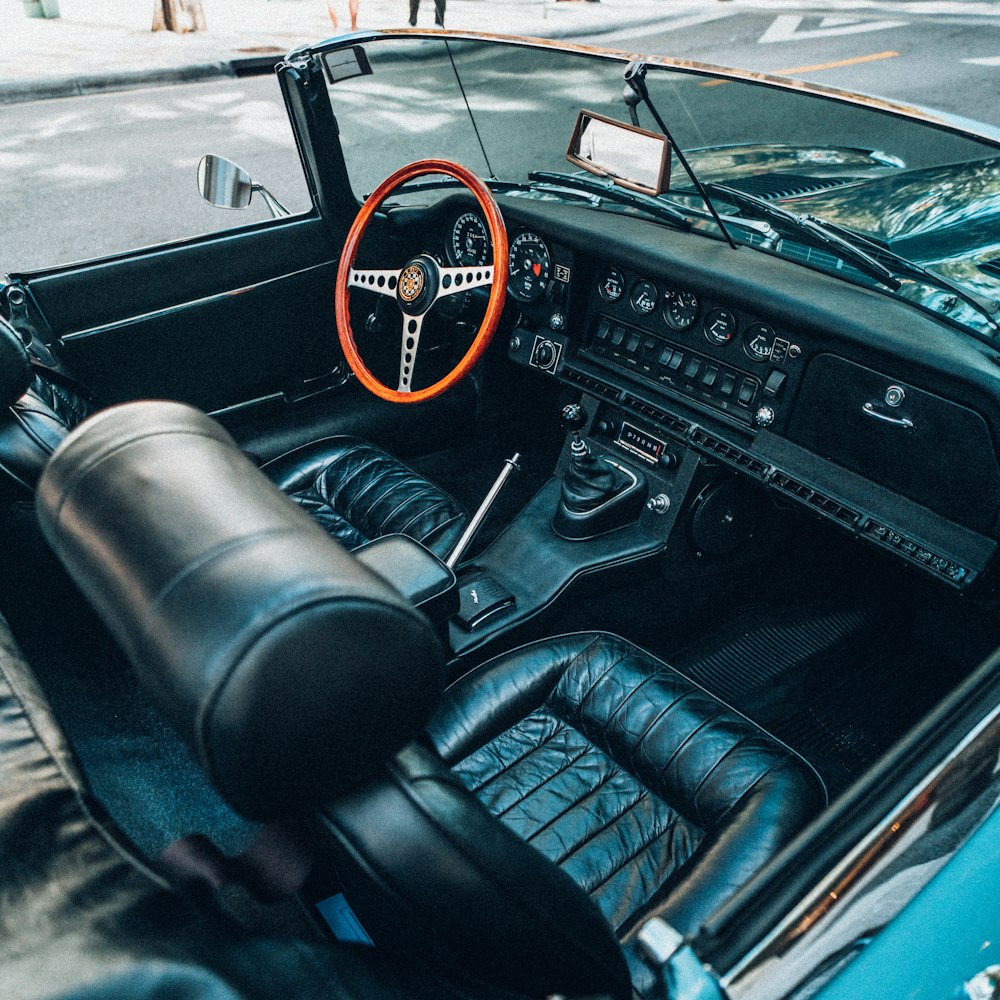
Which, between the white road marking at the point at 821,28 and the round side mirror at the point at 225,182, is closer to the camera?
the round side mirror at the point at 225,182

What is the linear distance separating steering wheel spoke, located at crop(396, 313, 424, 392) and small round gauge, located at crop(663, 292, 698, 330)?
2.36ft

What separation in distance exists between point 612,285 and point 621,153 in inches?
21.5

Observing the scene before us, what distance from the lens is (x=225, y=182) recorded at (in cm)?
259

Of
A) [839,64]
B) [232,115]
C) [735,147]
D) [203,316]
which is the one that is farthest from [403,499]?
[839,64]

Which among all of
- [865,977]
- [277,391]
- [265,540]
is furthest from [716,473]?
[265,540]

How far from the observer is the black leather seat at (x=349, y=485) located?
221cm

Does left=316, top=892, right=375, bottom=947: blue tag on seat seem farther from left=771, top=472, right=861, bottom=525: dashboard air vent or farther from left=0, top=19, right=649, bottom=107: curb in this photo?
left=0, top=19, right=649, bottom=107: curb

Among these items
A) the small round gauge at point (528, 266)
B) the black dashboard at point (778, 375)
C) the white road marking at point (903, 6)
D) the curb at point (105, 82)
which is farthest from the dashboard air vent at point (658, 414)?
the white road marking at point (903, 6)

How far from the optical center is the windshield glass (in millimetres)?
2223

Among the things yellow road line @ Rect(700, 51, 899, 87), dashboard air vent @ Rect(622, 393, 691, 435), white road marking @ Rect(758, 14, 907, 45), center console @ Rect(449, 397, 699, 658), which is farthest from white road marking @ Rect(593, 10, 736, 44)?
center console @ Rect(449, 397, 699, 658)

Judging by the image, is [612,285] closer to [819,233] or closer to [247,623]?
[819,233]

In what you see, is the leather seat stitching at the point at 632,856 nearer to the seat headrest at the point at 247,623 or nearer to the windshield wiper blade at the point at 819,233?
the seat headrest at the point at 247,623

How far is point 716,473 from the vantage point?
2.64 m

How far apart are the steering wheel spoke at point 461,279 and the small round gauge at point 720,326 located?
2.05 feet
